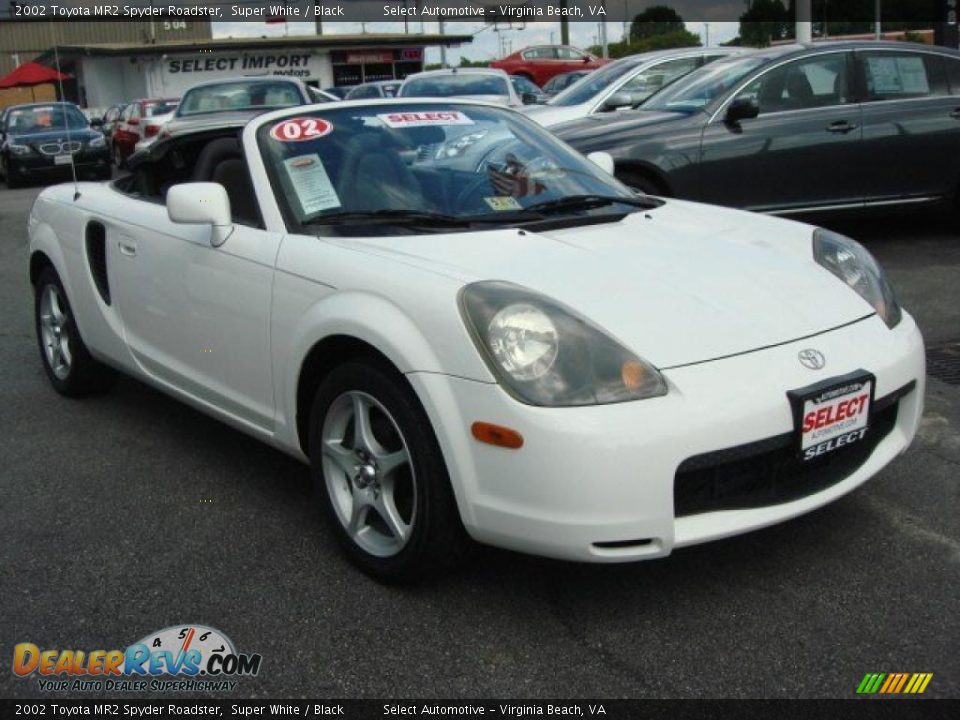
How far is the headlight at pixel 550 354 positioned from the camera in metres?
2.60

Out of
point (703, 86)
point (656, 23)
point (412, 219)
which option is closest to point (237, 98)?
point (703, 86)

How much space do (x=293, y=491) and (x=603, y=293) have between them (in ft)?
4.90

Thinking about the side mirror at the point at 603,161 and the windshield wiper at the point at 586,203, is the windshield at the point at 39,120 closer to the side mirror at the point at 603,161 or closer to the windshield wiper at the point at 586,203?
the side mirror at the point at 603,161

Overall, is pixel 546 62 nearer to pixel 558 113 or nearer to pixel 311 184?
pixel 558 113

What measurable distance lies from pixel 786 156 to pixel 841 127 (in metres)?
0.47

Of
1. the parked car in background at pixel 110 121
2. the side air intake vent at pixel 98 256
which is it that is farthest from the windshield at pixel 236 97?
the parked car in background at pixel 110 121

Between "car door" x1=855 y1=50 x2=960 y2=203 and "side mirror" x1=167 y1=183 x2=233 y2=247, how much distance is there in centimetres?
537

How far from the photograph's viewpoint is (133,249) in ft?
13.5

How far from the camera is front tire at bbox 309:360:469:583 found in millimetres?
2775

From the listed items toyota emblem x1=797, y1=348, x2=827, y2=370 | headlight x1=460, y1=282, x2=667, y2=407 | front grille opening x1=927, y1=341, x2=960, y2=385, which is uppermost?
headlight x1=460, y1=282, x2=667, y2=407

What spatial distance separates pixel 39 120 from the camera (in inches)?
735

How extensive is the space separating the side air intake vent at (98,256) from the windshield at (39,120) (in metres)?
14.9

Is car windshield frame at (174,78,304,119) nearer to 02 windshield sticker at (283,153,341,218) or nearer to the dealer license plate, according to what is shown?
02 windshield sticker at (283,153,341,218)

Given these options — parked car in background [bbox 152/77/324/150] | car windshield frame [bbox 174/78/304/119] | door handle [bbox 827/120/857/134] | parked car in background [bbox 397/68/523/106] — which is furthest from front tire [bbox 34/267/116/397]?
parked car in background [bbox 397/68/523/106]
